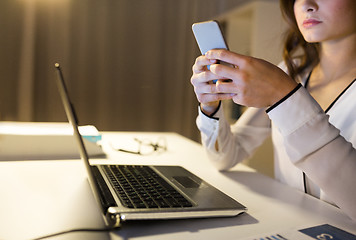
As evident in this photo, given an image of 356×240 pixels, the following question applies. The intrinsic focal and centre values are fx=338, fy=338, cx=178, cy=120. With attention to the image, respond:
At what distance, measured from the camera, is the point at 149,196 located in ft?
1.88

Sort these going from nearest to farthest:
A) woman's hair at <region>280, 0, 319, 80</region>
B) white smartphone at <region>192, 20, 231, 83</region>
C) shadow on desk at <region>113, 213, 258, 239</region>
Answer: shadow on desk at <region>113, 213, 258, 239</region> < white smartphone at <region>192, 20, 231, 83</region> < woman's hair at <region>280, 0, 319, 80</region>

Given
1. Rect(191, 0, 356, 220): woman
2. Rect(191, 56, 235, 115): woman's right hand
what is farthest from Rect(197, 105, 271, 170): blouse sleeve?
Rect(191, 56, 235, 115): woman's right hand

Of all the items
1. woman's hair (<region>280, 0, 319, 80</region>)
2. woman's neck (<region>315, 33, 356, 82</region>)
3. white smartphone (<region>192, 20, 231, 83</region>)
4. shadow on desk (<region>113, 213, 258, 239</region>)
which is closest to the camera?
shadow on desk (<region>113, 213, 258, 239</region>)

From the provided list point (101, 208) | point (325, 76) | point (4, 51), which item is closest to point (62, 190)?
point (101, 208)

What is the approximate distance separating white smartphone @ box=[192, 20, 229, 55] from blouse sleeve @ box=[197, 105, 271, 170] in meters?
0.25

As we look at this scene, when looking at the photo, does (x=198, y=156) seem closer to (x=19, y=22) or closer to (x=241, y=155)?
(x=241, y=155)

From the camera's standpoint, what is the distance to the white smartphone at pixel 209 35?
26.2 inches

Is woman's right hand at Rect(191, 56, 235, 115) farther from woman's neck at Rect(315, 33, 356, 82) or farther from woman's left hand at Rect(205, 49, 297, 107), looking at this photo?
woman's neck at Rect(315, 33, 356, 82)

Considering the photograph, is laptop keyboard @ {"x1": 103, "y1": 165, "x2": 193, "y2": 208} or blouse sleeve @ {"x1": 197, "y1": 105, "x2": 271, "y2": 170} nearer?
laptop keyboard @ {"x1": 103, "y1": 165, "x2": 193, "y2": 208}

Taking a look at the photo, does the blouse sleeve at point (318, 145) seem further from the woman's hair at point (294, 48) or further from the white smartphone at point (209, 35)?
the woman's hair at point (294, 48)

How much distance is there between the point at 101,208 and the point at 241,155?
0.59 metres

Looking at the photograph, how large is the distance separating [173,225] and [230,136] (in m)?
0.51

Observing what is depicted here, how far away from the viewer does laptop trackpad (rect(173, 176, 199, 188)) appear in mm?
692

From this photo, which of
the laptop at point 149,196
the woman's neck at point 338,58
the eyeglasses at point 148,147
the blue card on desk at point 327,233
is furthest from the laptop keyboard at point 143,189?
the woman's neck at point 338,58
